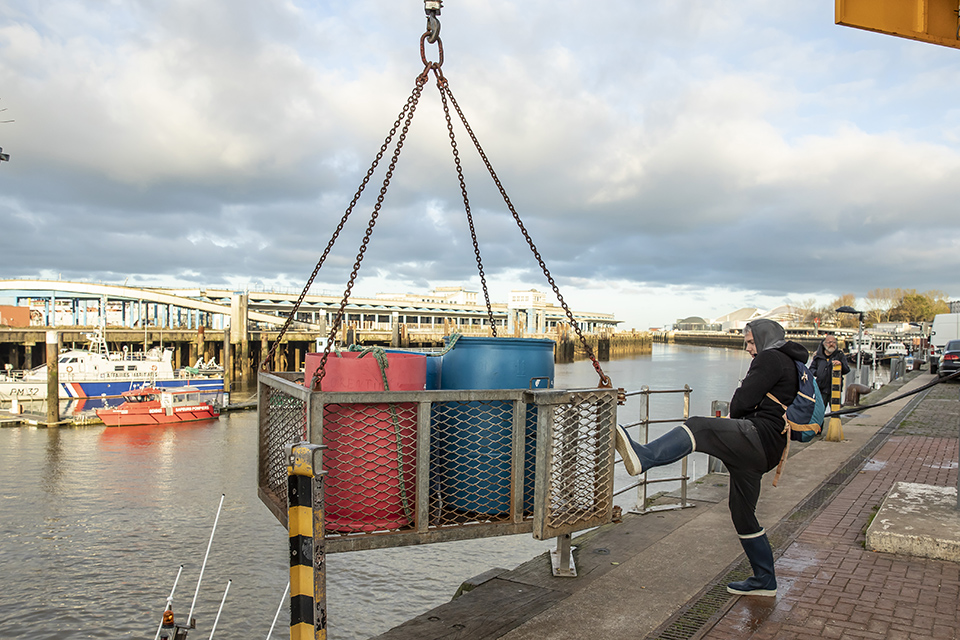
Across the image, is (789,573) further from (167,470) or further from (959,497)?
(167,470)

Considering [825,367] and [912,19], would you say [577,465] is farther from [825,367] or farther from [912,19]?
[825,367]

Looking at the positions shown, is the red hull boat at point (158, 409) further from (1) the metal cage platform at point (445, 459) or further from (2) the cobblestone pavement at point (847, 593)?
(2) the cobblestone pavement at point (847, 593)

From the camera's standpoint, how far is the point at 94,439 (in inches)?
963

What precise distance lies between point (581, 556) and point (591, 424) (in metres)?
1.53

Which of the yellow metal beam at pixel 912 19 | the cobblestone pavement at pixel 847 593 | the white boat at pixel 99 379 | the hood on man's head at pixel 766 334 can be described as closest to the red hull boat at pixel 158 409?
the white boat at pixel 99 379

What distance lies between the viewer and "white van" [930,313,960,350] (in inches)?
1265

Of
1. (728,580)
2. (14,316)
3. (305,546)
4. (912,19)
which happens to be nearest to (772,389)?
(728,580)

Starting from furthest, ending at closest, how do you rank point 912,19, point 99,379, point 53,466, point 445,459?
point 99,379, point 53,466, point 912,19, point 445,459

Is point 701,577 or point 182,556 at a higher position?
point 701,577

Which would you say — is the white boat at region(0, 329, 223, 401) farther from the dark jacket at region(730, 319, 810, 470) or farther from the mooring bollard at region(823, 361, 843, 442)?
the dark jacket at region(730, 319, 810, 470)

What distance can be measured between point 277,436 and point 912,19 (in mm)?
6015

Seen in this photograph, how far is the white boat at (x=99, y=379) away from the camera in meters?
32.8

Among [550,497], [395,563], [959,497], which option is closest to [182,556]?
[395,563]

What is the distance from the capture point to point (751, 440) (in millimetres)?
3895
